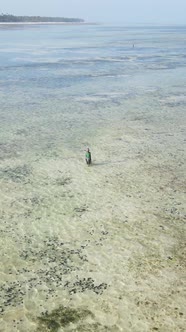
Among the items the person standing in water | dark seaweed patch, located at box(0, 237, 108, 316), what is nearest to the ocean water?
dark seaweed patch, located at box(0, 237, 108, 316)

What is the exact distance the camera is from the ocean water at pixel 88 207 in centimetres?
1382

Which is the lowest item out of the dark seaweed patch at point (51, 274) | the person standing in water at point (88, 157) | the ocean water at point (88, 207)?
the ocean water at point (88, 207)

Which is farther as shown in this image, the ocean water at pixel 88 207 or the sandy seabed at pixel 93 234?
the ocean water at pixel 88 207

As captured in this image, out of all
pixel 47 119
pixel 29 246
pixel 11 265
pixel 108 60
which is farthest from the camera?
pixel 108 60

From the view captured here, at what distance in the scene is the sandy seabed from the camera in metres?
13.5

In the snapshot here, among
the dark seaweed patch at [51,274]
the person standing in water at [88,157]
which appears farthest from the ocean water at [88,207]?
the person standing in water at [88,157]

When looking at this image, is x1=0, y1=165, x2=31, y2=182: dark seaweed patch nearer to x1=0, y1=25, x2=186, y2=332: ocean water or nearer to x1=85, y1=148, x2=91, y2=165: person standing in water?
x1=0, y1=25, x2=186, y2=332: ocean water

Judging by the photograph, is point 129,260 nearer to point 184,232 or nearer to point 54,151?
point 184,232

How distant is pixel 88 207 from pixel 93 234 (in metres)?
2.67

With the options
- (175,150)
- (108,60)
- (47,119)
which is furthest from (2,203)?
(108,60)

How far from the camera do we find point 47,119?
36375mm

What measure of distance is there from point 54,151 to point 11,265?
13.5 m

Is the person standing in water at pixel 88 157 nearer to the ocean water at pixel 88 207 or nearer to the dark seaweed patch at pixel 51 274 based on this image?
the ocean water at pixel 88 207

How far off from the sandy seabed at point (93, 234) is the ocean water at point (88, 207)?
5cm
